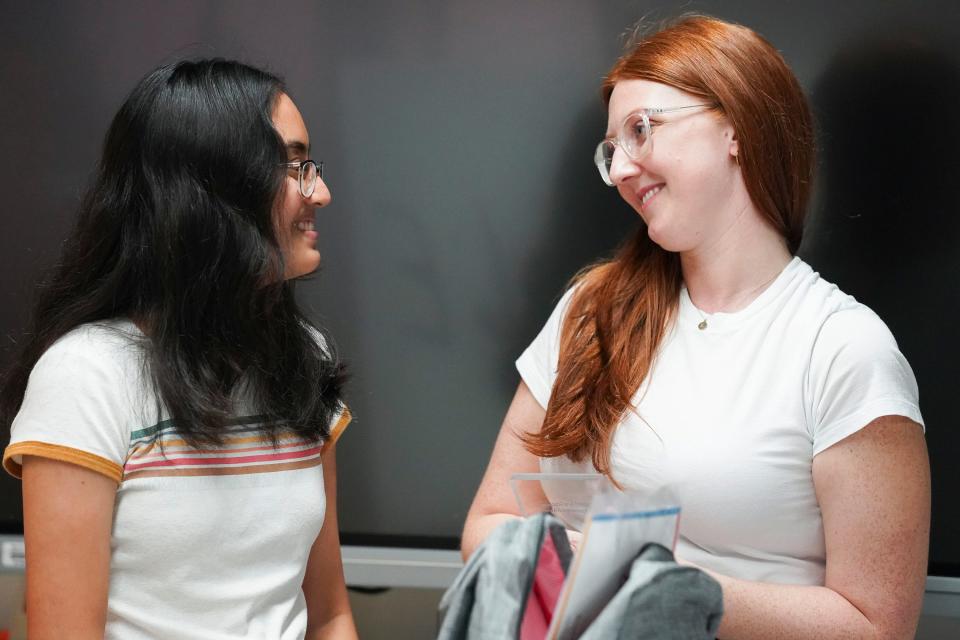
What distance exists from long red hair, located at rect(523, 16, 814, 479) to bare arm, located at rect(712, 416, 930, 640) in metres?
0.32

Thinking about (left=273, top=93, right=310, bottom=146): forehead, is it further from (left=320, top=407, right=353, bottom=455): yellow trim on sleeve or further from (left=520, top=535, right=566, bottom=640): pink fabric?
(left=520, top=535, right=566, bottom=640): pink fabric

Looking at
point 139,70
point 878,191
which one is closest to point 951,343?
point 878,191

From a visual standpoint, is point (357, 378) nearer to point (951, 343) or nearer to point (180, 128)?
point (180, 128)

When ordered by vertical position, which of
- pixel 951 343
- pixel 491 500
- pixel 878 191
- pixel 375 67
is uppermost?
pixel 375 67

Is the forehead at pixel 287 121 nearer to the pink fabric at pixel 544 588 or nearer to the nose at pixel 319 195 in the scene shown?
the nose at pixel 319 195

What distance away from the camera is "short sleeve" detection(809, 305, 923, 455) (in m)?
1.42

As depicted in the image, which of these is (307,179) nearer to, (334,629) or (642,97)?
(642,97)

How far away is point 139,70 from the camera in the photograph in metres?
2.06

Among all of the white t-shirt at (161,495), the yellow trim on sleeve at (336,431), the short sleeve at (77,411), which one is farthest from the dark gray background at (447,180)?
the short sleeve at (77,411)

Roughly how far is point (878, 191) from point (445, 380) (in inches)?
35.1

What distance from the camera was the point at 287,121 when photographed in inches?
59.4

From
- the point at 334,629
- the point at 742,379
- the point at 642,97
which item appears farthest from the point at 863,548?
the point at 334,629

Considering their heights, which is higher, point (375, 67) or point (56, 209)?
point (375, 67)

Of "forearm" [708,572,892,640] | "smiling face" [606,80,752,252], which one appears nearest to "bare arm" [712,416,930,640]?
"forearm" [708,572,892,640]
